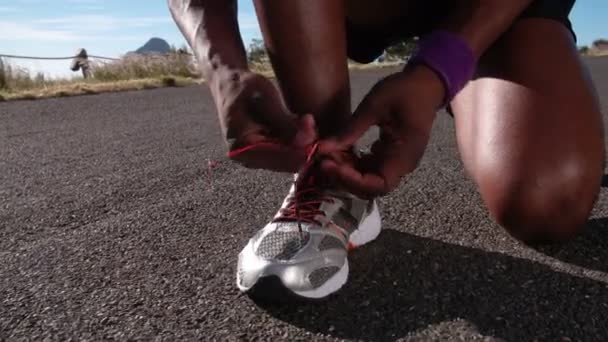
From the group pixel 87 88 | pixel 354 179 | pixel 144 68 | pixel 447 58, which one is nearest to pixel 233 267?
pixel 354 179

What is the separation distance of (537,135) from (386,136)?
0.54 meters

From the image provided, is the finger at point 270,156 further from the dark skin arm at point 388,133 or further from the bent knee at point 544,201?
the bent knee at point 544,201

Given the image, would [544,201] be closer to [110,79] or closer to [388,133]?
[388,133]

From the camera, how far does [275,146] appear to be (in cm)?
88

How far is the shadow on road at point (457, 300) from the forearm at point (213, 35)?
1.40 feet

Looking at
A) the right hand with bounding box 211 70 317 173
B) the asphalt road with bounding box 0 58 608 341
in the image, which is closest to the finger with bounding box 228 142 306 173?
the right hand with bounding box 211 70 317 173

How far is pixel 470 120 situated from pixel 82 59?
9877 mm

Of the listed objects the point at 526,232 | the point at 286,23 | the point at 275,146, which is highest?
the point at 286,23

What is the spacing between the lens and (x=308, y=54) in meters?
1.14

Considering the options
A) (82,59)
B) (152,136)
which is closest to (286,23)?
(152,136)

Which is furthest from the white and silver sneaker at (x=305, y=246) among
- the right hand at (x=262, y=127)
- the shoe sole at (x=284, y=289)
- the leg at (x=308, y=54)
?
the right hand at (x=262, y=127)

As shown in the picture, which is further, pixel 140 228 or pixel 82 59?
pixel 82 59

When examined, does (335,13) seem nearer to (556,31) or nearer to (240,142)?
(240,142)

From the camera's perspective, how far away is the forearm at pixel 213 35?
3.38ft
